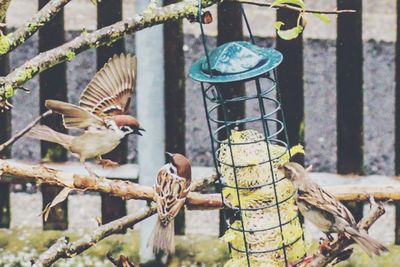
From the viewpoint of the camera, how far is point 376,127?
235 inches

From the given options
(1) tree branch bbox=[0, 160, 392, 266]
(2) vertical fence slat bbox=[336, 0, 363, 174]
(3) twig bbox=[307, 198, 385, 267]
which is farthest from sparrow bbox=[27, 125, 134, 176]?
(2) vertical fence slat bbox=[336, 0, 363, 174]

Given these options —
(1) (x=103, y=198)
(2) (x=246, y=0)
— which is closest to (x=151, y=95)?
(1) (x=103, y=198)

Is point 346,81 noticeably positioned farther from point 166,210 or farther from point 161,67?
point 166,210

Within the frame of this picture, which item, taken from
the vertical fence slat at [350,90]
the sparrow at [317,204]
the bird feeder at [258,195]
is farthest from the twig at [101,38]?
the vertical fence slat at [350,90]

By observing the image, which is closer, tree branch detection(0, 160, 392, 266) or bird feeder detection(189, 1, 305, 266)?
tree branch detection(0, 160, 392, 266)

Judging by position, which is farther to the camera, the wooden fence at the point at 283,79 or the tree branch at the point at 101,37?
Answer: the wooden fence at the point at 283,79

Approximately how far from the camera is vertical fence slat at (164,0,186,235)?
4203mm

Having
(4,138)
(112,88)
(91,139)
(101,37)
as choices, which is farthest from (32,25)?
(4,138)

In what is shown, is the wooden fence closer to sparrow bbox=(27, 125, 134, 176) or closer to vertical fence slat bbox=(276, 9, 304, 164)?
vertical fence slat bbox=(276, 9, 304, 164)

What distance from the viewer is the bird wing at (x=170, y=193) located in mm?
2811

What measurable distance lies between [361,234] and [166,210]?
20.1 inches

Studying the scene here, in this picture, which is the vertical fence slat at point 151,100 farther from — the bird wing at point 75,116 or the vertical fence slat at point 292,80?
the bird wing at point 75,116

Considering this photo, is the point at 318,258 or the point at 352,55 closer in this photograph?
the point at 318,258

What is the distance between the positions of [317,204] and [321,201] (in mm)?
14
